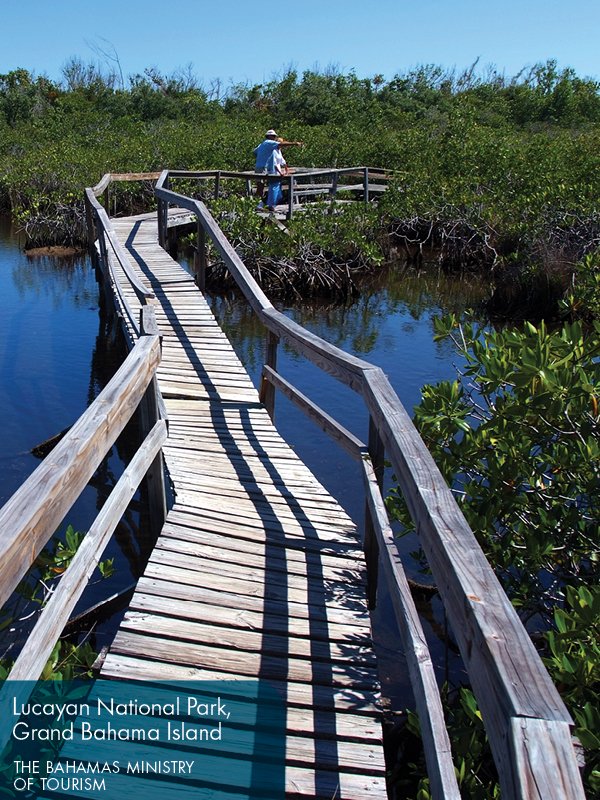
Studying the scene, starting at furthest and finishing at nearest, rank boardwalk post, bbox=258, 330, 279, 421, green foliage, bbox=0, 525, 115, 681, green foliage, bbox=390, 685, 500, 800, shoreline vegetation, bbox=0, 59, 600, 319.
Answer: shoreline vegetation, bbox=0, 59, 600, 319 < boardwalk post, bbox=258, 330, 279, 421 < green foliage, bbox=0, 525, 115, 681 < green foliage, bbox=390, 685, 500, 800

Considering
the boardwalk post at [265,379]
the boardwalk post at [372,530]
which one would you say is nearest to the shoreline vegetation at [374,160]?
the boardwalk post at [265,379]

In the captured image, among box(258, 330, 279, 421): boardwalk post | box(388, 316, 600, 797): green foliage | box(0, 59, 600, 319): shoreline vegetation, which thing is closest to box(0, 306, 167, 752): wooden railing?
box(388, 316, 600, 797): green foliage

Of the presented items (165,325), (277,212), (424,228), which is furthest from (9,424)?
(424,228)

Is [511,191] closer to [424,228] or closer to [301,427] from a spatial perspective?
[424,228]

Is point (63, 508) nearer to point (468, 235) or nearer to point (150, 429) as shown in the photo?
point (150, 429)

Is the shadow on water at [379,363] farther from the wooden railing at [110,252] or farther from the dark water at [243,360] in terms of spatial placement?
the wooden railing at [110,252]

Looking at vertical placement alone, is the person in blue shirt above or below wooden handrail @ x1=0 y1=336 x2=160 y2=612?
above

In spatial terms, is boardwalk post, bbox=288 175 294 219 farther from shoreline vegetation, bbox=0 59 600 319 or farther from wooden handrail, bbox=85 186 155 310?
wooden handrail, bbox=85 186 155 310

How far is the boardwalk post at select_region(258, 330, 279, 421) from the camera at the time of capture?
232 inches

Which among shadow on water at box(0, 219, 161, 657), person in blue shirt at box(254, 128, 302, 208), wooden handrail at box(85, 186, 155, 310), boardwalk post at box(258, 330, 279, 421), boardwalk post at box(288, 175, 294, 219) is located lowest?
shadow on water at box(0, 219, 161, 657)

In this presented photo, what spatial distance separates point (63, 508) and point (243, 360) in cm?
852

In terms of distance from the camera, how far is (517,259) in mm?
13383

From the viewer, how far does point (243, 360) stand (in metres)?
10.5

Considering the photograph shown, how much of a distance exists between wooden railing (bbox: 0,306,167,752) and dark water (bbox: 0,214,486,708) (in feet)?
7.36
